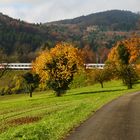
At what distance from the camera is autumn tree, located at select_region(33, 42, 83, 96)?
277 feet

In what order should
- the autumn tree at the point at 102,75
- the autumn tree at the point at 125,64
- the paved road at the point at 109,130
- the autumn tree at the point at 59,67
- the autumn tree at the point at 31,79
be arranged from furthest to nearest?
the autumn tree at the point at 102,75 < the autumn tree at the point at 31,79 < the autumn tree at the point at 125,64 < the autumn tree at the point at 59,67 < the paved road at the point at 109,130

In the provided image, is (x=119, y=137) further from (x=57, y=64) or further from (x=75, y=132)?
(x=57, y=64)

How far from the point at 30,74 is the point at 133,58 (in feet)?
180

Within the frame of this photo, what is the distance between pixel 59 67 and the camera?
84.9 metres

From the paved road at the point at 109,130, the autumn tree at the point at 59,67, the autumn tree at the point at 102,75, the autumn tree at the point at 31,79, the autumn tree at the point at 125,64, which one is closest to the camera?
the paved road at the point at 109,130

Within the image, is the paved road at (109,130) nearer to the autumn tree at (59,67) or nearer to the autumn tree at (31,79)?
the autumn tree at (59,67)

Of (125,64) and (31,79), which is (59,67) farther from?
(31,79)

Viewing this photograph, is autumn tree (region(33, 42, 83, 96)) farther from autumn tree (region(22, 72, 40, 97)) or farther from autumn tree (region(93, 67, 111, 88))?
autumn tree (region(93, 67, 111, 88))

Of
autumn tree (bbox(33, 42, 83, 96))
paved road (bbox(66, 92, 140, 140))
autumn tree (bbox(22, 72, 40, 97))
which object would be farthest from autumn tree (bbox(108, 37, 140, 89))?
paved road (bbox(66, 92, 140, 140))

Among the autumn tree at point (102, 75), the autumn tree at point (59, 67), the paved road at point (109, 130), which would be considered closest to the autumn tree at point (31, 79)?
the autumn tree at point (59, 67)

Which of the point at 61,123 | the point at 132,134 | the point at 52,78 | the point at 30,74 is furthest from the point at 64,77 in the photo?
the point at 132,134

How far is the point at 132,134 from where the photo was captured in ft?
68.4

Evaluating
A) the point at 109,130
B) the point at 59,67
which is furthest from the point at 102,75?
the point at 109,130

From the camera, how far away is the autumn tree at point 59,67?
8431 centimetres
